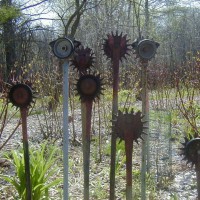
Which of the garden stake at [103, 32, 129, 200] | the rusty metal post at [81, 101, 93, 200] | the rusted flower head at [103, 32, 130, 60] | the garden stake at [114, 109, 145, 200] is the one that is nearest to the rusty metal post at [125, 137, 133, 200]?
the garden stake at [114, 109, 145, 200]

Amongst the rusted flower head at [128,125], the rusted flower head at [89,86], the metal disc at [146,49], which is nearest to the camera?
the rusted flower head at [128,125]

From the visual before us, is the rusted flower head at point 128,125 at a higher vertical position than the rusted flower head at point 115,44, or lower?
lower

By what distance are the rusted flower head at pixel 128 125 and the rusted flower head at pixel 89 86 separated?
343 millimetres

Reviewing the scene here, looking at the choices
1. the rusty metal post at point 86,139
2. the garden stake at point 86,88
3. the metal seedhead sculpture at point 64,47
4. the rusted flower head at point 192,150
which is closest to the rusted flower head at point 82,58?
the garden stake at point 86,88

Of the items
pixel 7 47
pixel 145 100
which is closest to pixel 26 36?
pixel 7 47

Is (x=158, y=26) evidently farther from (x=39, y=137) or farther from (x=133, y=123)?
(x=133, y=123)

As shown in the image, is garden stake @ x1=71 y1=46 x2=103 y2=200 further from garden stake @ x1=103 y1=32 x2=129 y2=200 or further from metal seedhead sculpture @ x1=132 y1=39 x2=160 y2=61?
metal seedhead sculpture @ x1=132 y1=39 x2=160 y2=61

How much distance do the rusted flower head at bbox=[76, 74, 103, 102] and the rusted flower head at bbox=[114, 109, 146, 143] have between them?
34 cm

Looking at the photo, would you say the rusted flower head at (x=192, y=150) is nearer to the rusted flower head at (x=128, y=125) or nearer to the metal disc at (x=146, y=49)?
the rusted flower head at (x=128, y=125)

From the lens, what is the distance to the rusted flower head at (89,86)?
6.58 ft

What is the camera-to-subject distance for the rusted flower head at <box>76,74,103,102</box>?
2.01 m

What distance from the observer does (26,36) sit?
15.5m

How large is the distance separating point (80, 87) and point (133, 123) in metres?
0.44

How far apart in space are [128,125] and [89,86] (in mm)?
397
